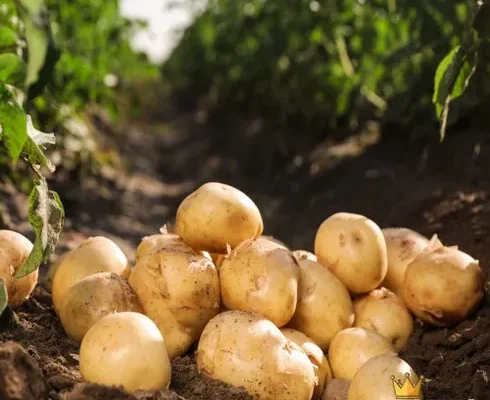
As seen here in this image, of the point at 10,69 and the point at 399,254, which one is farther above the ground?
the point at 10,69

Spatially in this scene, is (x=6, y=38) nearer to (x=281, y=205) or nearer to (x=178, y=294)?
(x=178, y=294)

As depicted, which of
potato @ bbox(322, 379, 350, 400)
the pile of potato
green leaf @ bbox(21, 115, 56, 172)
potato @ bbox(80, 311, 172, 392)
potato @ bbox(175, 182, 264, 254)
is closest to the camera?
potato @ bbox(80, 311, 172, 392)

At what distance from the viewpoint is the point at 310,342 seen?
2463mm

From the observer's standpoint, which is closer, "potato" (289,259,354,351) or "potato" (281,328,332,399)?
"potato" (281,328,332,399)

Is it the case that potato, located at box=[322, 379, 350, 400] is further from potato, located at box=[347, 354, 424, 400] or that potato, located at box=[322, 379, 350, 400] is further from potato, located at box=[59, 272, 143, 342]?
potato, located at box=[59, 272, 143, 342]

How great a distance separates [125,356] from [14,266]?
622mm

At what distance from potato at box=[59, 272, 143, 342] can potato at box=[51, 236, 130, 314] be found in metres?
0.12

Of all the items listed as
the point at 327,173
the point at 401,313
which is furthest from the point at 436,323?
the point at 327,173

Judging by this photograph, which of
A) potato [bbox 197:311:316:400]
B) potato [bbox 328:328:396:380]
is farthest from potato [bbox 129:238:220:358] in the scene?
potato [bbox 328:328:396:380]

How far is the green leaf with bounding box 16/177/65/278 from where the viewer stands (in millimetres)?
2117

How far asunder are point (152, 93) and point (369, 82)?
47.5 feet

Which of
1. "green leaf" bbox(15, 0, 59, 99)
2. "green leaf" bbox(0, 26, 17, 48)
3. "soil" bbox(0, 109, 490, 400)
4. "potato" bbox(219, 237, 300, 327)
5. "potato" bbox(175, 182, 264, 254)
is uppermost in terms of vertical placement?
"green leaf" bbox(15, 0, 59, 99)

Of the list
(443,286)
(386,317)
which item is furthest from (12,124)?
(443,286)

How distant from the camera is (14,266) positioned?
2465 mm
